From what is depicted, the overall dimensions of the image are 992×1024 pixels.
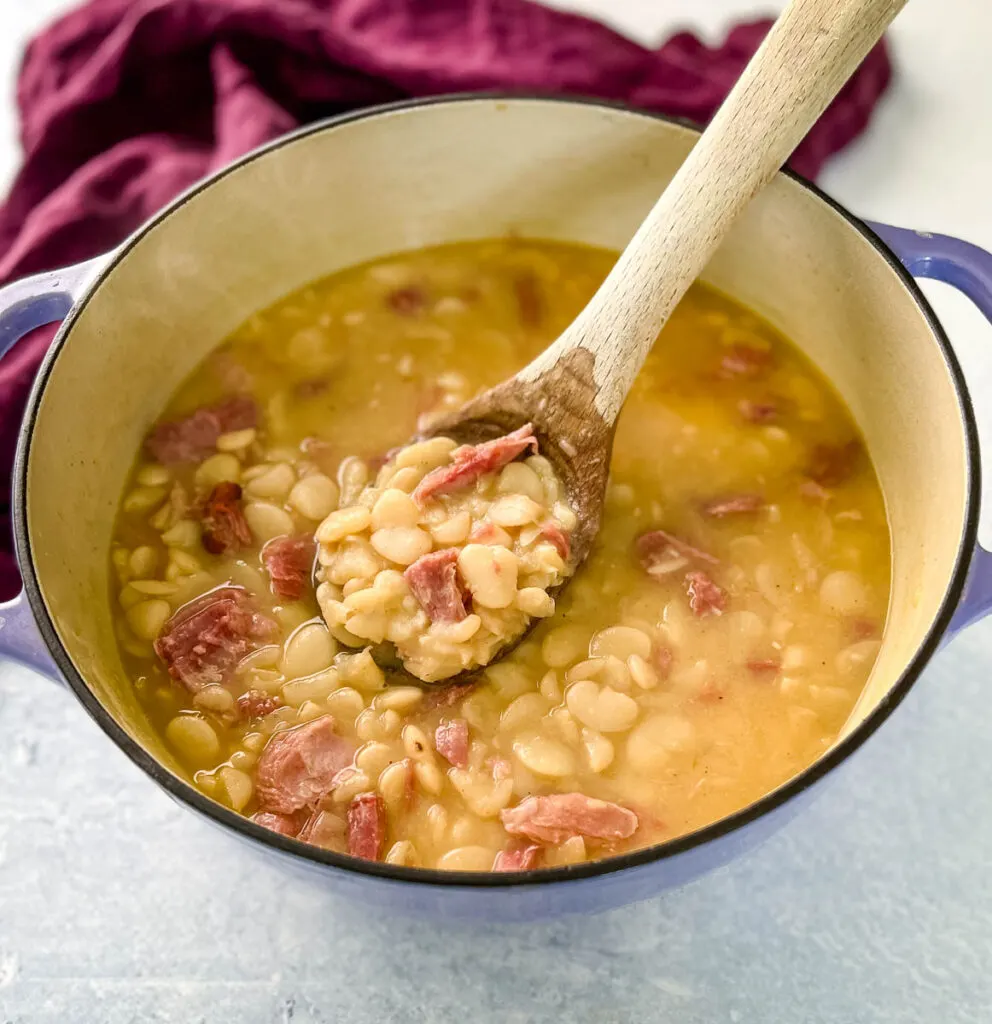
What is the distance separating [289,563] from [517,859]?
0.55 m

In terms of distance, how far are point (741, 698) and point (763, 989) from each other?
1.27 ft

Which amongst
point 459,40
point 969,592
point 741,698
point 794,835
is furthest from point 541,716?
point 459,40

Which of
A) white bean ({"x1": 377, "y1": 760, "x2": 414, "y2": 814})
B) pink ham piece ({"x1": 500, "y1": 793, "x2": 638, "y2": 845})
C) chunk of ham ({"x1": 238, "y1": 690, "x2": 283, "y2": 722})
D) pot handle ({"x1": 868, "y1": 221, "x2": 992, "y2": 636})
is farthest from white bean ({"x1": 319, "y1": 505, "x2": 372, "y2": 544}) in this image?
pot handle ({"x1": 868, "y1": 221, "x2": 992, "y2": 636})

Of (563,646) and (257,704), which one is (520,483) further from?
(257,704)

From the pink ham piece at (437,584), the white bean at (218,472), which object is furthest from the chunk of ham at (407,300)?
the pink ham piece at (437,584)

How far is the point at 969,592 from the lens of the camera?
4.73 feet

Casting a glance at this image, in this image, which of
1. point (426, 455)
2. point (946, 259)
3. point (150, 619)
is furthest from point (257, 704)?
point (946, 259)

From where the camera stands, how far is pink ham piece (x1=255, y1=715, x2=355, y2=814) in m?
1.58

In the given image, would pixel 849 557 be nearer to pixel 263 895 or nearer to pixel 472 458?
pixel 472 458

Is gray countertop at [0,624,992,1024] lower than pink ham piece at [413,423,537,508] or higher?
lower

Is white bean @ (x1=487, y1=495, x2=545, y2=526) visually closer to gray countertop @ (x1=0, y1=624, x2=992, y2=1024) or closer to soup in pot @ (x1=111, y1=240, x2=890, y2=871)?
soup in pot @ (x1=111, y1=240, x2=890, y2=871)

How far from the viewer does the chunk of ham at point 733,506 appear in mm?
1847

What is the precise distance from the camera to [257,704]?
1670mm

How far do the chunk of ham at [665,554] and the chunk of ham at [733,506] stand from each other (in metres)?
0.07
